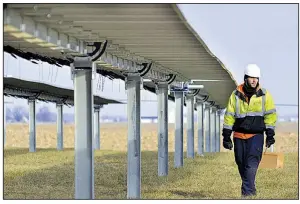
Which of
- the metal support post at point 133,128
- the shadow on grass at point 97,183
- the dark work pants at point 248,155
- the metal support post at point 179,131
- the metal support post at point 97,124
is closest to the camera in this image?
the dark work pants at point 248,155

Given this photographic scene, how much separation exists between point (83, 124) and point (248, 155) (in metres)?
2.32

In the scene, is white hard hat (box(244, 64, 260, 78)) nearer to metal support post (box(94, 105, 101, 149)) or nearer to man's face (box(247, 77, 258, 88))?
man's face (box(247, 77, 258, 88))

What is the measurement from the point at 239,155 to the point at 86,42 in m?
2.65

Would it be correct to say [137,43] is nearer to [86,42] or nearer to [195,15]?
[86,42]

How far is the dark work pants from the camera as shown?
507 inches

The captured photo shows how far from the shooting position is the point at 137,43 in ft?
45.2

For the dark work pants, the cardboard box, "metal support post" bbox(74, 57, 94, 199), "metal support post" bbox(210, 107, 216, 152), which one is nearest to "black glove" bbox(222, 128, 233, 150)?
the dark work pants

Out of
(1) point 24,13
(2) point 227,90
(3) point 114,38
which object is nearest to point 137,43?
(3) point 114,38

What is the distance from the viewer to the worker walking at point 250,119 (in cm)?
1266

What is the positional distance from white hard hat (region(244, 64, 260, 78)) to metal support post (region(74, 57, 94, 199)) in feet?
6.99

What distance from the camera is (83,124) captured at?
41.6ft

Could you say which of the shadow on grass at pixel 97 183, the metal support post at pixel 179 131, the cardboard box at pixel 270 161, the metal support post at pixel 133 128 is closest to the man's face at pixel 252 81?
the shadow on grass at pixel 97 183

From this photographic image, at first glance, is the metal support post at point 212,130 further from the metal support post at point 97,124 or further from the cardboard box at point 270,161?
the cardboard box at point 270,161

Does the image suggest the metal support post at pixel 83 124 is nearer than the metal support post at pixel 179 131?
Yes
